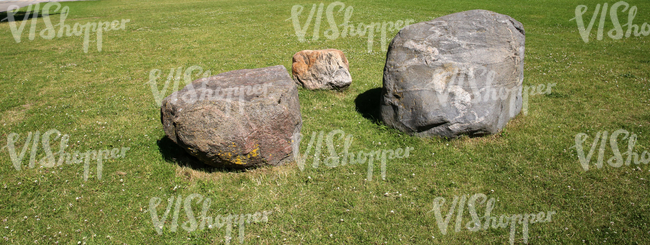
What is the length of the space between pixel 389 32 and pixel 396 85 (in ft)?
42.1

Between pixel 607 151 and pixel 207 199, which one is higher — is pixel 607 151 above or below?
above

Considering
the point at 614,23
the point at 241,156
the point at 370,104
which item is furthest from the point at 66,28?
the point at 614,23

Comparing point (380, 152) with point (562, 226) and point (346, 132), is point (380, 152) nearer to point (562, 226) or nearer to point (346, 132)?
point (346, 132)

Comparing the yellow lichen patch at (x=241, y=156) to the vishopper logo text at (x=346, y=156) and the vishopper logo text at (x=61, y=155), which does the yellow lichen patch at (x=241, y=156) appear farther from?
the vishopper logo text at (x=61, y=155)

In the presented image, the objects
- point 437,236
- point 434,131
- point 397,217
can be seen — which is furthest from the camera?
point 434,131

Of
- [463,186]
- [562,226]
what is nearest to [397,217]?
[463,186]

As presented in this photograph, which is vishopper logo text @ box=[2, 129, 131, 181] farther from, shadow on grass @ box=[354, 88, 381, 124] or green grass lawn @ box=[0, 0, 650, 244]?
shadow on grass @ box=[354, 88, 381, 124]

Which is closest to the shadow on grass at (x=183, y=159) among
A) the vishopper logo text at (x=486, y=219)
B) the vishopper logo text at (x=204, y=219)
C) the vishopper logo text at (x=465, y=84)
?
the vishopper logo text at (x=204, y=219)

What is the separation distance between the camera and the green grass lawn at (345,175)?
236 inches

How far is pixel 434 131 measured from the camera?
814 cm

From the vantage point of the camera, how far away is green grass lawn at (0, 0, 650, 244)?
6.00m

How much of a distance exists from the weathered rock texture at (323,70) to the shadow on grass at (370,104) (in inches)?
28.4

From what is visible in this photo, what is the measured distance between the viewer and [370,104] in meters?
10.3

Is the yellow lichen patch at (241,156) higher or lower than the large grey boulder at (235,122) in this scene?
lower
